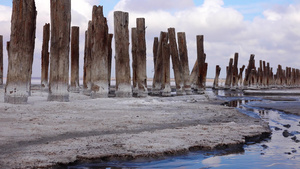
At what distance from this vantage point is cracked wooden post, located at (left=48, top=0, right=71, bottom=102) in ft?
28.8

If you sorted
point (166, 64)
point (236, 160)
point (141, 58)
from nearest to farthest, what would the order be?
point (236, 160)
point (141, 58)
point (166, 64)

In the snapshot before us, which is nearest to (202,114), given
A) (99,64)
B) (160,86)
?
(99,64)

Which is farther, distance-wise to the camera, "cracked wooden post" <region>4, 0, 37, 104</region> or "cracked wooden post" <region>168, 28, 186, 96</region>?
"cracked wooden post" <region>168, 28, 186, 96</region>

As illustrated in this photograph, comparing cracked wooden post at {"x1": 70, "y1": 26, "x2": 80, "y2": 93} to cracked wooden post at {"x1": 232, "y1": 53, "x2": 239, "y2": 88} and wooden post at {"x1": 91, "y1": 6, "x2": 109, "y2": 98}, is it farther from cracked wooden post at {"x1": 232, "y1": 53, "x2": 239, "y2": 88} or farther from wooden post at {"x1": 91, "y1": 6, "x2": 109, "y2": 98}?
cracked wooden post at {"x1": 232, "y1": 53, "x2": 239, "y2": 88}

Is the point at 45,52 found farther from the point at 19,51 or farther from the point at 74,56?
the point at 19,51

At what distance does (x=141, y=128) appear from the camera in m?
5.90

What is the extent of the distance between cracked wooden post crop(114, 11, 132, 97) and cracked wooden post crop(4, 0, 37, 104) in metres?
3.46

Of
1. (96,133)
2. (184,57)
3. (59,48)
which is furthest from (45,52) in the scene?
(96,133)

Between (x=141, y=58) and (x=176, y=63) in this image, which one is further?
(x=176, y=63)

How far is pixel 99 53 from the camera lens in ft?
34.0

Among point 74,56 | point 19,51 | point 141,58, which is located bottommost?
point 19,51

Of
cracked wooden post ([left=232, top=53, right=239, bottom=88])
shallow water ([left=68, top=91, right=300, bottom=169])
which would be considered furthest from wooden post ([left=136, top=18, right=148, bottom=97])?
cracked wooden post ([left=232, top=53, right=239, bottom=88])

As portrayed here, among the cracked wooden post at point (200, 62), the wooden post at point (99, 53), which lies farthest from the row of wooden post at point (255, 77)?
the wooden post at point (99, 53)

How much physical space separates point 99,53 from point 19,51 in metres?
2.84
